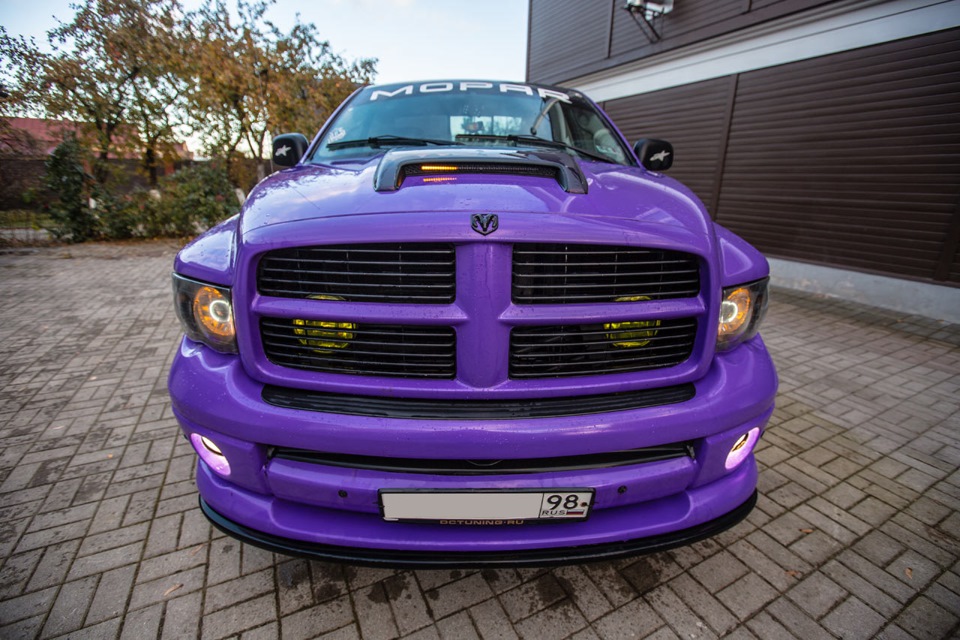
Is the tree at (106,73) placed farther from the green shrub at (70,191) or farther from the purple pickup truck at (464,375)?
the purple pickup truck at (464,375)

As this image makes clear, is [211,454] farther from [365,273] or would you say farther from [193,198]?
[193,198]

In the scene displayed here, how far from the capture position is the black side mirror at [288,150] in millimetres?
2842

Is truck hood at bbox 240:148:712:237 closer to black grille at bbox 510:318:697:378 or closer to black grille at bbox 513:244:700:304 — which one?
black grille at bbox 513:244:700:304

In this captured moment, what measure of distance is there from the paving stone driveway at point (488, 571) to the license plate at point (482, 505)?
0.56 m

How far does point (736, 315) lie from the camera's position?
162 cm

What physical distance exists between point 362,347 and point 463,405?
0.38 metres

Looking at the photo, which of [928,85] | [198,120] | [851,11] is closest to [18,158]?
[198,120]

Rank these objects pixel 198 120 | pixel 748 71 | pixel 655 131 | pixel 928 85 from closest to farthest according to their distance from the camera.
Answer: pixel 928 85 → pixel 748 71 → pixel 655 131 → pixel 198 120

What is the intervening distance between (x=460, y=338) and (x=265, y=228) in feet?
2.35

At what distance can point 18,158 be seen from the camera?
30.2 ft

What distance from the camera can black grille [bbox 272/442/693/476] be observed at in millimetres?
1361

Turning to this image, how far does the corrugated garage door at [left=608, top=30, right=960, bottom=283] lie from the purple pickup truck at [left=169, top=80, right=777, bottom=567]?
20.2 feet

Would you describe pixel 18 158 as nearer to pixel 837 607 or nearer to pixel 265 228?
pixel 265 228

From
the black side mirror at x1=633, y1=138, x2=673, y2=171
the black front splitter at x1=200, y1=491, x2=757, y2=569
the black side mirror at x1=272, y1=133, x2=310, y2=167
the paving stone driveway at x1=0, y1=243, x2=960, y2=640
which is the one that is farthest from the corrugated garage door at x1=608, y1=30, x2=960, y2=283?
the black side mirror at x1=272, y1=133, x2=310, y2=167
